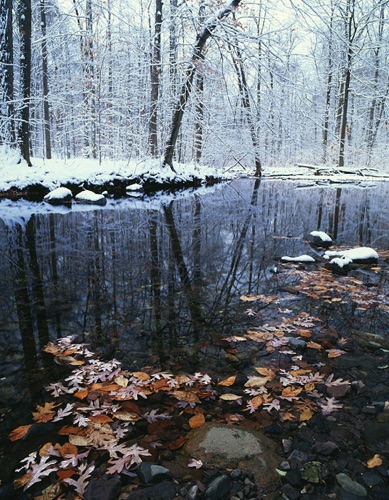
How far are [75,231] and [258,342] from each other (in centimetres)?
630

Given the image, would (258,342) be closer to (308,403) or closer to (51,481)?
(308,403)

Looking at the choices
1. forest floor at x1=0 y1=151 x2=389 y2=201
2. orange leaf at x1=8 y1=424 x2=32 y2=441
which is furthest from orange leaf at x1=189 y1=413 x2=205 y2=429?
forest floor at x1=0 y1=151 x2=389 y2=201

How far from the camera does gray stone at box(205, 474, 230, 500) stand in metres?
1.64

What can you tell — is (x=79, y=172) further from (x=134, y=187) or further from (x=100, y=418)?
(x=100, y=418)

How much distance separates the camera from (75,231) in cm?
815

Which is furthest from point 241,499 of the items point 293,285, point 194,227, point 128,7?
point 128,7

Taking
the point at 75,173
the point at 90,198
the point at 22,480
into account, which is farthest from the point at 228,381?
the point at 75,173

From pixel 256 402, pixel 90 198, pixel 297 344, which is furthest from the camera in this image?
pixel 90 198

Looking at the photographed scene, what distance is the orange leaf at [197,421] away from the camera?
2.17 metres

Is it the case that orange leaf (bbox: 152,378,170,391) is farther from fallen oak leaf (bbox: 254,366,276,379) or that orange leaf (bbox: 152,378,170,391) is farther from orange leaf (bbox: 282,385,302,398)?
orange leaf (bbox: 282,385,302,398)

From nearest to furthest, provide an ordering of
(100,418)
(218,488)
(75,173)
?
1. (218,488)
2. (100,418)
3. (75,173)

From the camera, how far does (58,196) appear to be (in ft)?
40.7

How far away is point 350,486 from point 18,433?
198cm

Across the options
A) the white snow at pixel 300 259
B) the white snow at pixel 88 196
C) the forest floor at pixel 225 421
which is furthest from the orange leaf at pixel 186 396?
the white snow at pixel 88 196
